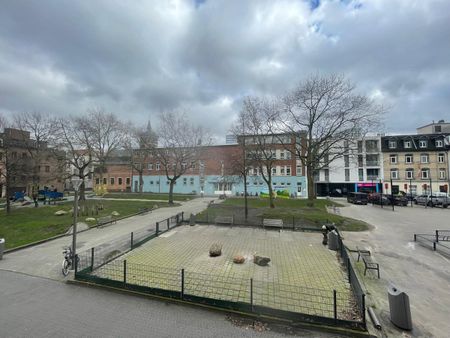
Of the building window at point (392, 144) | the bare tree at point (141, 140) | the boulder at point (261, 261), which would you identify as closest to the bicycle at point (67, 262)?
the boulder at point (261, 261)

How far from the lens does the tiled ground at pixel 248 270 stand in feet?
20.8

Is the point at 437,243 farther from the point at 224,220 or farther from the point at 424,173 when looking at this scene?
the point at 424,173

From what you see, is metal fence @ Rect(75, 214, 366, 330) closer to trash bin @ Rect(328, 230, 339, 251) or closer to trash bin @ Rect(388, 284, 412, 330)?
trash bin @ Rect(388, 284, 412, 330)

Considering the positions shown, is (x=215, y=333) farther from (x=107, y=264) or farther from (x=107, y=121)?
(x=107, y=121)

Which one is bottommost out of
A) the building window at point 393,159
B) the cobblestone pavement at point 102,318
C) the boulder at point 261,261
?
the cobblestone pavement at point 102,318

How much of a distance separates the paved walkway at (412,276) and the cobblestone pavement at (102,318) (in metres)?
2.48

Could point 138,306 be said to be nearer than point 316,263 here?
Yes

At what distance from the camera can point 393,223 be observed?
18672 millimetres

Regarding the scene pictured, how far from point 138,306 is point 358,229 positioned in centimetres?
1569

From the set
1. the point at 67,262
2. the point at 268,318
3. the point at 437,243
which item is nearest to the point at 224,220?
the point at 67,262

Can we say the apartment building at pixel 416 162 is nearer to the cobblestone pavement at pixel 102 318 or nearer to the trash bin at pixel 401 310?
the trash bin at pixel 401 310

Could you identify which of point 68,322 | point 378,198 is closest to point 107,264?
point 68,322

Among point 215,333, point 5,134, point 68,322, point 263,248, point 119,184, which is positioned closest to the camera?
point 215,333

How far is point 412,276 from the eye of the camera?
27.9 feet
